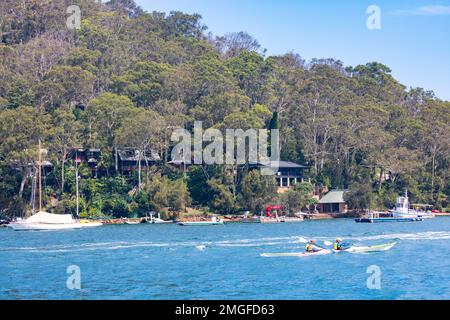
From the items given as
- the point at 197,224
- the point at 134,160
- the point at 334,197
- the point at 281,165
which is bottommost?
the point at 197,224

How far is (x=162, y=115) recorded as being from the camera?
358ft

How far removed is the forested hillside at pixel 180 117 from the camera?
316ft

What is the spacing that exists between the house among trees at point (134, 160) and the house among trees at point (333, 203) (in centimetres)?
1962

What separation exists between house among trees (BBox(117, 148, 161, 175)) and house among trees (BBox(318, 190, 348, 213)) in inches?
772

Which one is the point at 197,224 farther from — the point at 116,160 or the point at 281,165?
the point at 281,165

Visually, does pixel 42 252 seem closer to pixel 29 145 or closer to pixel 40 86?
pixel 29 145

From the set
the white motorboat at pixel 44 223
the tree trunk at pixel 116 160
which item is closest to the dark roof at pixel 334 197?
the tree trunk at pixel 116 160

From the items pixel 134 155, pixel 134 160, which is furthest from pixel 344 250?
pixel 134 160

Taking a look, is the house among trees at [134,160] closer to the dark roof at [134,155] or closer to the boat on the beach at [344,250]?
the dark roof at [134,155]

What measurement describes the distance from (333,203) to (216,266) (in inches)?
2154

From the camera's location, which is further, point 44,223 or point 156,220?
point 156,220

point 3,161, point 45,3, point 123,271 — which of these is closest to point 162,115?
point 3,161

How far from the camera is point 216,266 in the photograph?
50906 mm

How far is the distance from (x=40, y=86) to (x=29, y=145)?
13.1 meters
